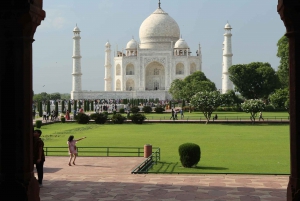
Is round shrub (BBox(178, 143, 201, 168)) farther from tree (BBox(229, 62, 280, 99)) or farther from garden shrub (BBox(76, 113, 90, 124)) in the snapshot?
tree (BBox(229, 62, 280, 99))

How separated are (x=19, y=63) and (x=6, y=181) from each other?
116cm

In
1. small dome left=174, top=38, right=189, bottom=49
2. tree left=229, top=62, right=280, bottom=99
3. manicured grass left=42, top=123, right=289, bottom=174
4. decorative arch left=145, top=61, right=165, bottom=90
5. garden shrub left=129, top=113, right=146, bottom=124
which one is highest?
small dome left=174, top=38, right=189, bottom=49

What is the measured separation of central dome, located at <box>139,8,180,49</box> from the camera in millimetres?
58062

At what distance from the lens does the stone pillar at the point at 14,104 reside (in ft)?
15.2

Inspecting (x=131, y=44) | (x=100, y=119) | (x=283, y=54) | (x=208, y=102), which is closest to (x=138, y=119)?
(x=100, y=119)

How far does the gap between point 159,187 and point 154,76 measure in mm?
54654

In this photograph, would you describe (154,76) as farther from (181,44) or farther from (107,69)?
(107,69)

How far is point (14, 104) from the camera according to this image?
184 inches

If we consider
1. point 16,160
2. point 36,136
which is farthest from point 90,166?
point 16,160

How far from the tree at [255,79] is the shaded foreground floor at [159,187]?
31888mm

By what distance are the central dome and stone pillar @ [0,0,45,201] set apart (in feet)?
177

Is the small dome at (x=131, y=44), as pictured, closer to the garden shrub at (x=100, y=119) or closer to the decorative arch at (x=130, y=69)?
the decorative arch at (x=130, y=69)

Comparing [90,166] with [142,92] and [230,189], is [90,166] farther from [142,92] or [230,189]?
[142,92]

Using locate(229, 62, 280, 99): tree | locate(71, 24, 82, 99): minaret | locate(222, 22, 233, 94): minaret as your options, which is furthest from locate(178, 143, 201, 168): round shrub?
locate(71, 24, 82, 99): minaret
